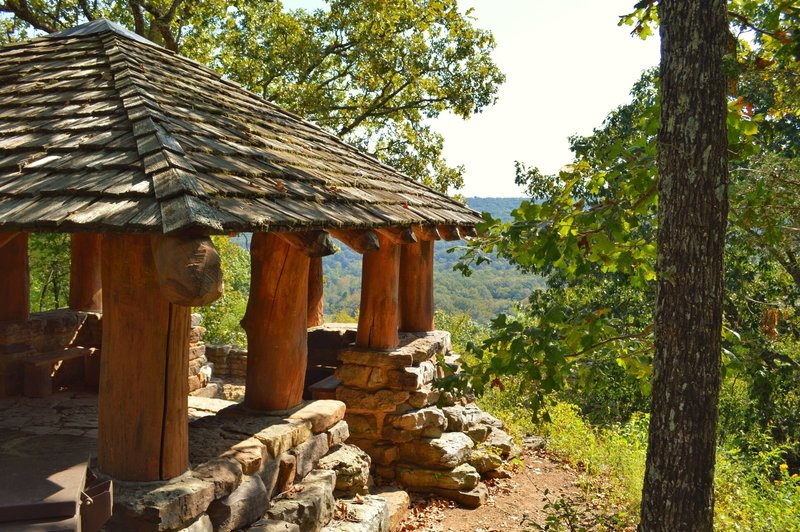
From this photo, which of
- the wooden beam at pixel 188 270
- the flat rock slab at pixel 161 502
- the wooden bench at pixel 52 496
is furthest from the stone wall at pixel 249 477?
the wooden beam at pixel 188 270

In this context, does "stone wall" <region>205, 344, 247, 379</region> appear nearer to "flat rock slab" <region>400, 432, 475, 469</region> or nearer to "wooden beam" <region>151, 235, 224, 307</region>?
"flat rock slab" <region>400, 432, 475, 469</region>

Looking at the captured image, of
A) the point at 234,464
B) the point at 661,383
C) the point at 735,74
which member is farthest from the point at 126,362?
the point at 735,74

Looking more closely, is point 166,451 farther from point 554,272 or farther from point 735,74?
point 554,272

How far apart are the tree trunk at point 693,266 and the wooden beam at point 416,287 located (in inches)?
175

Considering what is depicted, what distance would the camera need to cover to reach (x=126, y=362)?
359 cm

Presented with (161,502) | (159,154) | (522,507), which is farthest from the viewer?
(522,507)

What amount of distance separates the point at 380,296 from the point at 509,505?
8.48ft

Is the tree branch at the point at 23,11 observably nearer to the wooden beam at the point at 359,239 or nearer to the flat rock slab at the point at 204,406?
the flat rock slab at the point at 204,406

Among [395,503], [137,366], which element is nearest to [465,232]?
[395,503]

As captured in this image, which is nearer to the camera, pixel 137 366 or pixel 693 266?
pixel 137 366

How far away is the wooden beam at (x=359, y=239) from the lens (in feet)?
16.1

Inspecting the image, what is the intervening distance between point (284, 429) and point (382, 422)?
99.1 inches

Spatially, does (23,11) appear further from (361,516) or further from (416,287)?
(361,516)

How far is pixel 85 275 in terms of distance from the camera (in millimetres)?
7281
